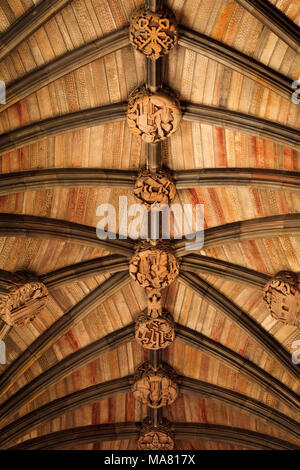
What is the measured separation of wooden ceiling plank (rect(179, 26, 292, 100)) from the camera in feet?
28.6

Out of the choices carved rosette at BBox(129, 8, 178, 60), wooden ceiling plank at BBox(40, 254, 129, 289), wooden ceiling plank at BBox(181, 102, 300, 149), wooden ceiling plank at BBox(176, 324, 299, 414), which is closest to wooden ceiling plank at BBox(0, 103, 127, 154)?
wooden ceiling plank at BBox(181, 102, 300, 149)

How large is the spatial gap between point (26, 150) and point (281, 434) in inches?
316

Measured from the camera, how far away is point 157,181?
10.4m

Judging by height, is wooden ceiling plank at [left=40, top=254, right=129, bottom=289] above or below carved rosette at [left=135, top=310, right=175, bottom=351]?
above

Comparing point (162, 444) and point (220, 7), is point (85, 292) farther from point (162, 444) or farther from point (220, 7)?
point (220, 7)

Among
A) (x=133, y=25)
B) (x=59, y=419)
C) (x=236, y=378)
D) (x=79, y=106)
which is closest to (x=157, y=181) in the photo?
(x=79, y=106)

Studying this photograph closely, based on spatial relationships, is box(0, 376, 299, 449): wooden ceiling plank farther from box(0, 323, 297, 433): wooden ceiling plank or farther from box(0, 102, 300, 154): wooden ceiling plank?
box(0, 102, 300, 154): wooden ceiling plank

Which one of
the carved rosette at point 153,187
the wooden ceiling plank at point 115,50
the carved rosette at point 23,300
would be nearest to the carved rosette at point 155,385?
the carved rosette at point 23,300

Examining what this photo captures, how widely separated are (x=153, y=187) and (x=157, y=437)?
20.9 feet

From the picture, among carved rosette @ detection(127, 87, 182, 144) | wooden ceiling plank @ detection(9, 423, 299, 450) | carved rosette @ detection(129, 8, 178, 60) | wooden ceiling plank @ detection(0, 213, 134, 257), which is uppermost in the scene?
carved rosette @ detection(129, 8, 178, 60)

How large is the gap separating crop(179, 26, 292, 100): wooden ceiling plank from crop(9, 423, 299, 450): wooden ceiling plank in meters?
7.88

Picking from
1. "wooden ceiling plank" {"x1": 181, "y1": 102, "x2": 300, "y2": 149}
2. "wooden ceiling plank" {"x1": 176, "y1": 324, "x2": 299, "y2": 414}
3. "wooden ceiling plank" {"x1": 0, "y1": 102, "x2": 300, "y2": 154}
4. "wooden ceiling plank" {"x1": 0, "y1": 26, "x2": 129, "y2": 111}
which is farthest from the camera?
"wooden ceiling plank" {"x1": 176, "y1": 324, "x2": 299, "y2": 414}

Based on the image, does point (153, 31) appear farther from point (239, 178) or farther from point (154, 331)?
point (154, 331)

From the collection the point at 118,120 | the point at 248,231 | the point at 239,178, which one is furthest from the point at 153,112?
the point at 248,231
